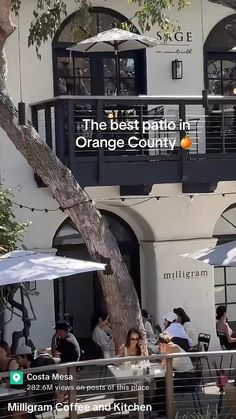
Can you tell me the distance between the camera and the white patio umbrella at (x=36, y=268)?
9242mm

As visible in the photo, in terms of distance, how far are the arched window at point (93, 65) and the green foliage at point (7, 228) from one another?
2.63 m

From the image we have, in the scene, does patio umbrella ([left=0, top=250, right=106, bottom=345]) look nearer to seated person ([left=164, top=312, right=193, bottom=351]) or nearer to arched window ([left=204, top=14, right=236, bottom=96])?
seated person ([left=164, top=312, right=193, bottom=351])

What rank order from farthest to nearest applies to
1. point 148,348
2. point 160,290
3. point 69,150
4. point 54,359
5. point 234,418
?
1. point 160,290
2. point 69,150
3. point 148,348
4. point 54,359
5. point 234,418

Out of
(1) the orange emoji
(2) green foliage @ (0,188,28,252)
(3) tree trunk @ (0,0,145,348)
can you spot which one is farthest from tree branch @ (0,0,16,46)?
(1) the orange emoji

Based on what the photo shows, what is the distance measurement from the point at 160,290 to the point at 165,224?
118 cm

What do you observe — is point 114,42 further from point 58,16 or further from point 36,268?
point 36,268

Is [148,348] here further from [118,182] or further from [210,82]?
[210,82]

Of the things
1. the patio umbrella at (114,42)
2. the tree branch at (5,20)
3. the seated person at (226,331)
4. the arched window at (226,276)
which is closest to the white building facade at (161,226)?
the arched window at (226,276)

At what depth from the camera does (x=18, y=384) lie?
859 centimetres

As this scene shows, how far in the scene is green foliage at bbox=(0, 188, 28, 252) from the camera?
39.9 feet

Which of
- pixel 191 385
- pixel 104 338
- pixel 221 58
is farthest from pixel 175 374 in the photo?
pixel 221 58

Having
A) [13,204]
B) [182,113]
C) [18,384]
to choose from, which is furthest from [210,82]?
[18,384]

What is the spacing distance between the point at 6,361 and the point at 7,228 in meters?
3.02

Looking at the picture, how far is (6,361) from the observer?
9.69 meters
